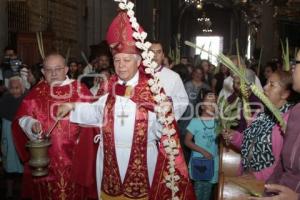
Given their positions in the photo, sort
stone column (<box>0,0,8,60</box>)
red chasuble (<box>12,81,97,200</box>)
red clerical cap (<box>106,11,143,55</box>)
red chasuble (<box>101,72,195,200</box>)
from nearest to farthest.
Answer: red clerical cap (<box>106,11,143,55</box>) → red chasuble (<box>101,72,195,200</box>) → red chasuble (<box>12,81,97,200</box>) → stone column (<box>0,0,8,60</box>)

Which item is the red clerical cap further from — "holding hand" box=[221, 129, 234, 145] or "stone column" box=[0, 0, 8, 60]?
"stone column" box=[0, 0, 8, 60]

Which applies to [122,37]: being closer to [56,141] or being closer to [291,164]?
[56,141]

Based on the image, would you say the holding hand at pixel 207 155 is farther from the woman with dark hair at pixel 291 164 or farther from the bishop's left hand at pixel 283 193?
the bishop's left hand at pixel 283 193

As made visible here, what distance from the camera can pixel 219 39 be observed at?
1908 inches

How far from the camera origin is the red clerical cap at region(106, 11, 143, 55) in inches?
153

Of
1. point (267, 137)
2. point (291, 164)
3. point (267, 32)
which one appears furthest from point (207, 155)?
point (267, 32)

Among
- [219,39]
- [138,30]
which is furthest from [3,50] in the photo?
[219,39]

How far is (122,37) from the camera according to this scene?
12.8 feet

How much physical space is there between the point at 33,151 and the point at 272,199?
2289 millimetres

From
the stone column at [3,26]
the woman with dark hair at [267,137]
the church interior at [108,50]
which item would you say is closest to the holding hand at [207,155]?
the church interior at [108,50]

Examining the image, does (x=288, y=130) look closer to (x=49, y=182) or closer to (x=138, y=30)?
(x=138, y=30)

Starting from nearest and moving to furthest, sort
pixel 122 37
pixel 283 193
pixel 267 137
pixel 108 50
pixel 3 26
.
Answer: pixel 283 193
pixel 267 137
pixel 122 37
pixel 108 50
pixel 3 26

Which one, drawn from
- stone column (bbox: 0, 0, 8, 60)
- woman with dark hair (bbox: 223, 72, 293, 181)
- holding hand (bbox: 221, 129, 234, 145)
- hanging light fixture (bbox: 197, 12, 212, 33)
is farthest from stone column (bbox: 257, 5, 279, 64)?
hanging light fixture (bbox: 197, 12, 212, 33)

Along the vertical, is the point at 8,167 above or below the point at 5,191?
above
